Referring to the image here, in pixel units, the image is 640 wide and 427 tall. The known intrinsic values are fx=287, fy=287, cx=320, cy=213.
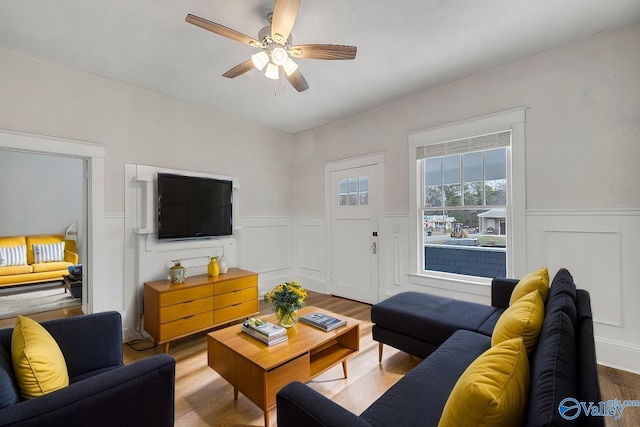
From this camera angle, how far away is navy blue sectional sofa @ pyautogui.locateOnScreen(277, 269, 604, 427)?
763 mm

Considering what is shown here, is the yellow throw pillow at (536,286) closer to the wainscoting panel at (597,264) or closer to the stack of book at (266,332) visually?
the wainscoting panel at (597,264)

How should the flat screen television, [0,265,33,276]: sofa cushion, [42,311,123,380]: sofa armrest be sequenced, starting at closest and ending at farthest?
[42,311,123,380]: sofa armrest
the flat screen television
[0,265,33,276]: sofa cushion

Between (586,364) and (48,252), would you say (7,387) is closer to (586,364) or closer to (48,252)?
(586,364)

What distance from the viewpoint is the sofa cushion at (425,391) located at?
1.20m

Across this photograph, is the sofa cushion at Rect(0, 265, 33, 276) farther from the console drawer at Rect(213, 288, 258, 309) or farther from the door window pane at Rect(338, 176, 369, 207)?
the door window pane at Rect(338, 176, 369, 207)

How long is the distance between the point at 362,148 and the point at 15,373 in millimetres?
3836

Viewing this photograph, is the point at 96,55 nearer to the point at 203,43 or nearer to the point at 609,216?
the point at 203,43

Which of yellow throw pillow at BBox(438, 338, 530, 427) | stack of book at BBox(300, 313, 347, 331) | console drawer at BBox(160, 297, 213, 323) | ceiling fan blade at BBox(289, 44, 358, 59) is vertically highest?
ceiling fan blade at BBox(289, 44, 358, 59)

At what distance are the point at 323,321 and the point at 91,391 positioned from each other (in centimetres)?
148

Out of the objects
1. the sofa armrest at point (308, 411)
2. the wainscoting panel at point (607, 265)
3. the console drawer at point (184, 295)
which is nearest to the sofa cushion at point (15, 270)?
the console drawer at point (184, 295)

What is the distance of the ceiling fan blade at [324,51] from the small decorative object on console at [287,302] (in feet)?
5.71

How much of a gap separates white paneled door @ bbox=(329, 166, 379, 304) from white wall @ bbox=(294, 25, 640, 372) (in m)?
1.30

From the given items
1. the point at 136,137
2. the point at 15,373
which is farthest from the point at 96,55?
the point at 15,373

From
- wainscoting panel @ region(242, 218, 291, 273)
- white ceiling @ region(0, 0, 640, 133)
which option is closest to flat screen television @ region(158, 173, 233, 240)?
wainscoting panel @ region(242, 218, 291, 273)
